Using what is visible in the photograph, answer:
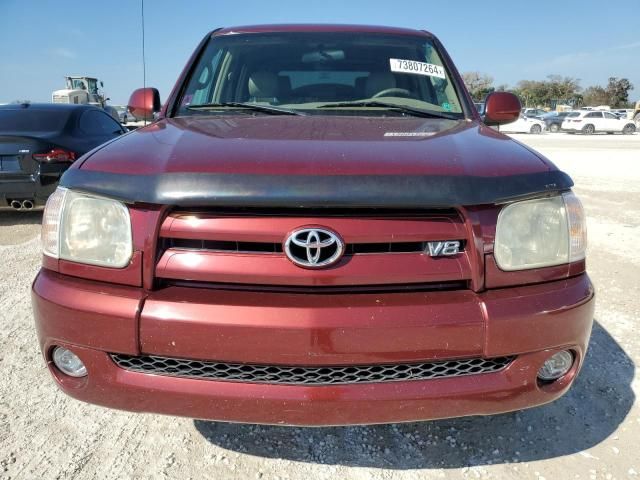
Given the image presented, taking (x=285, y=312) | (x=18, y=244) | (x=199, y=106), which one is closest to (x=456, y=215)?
(x=285, y=312)

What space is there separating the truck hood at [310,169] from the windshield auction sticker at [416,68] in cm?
98

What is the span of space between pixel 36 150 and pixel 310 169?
5.35 meters

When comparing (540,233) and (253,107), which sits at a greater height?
(253,107)

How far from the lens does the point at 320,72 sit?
2826mm

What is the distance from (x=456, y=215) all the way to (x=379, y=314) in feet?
1.33

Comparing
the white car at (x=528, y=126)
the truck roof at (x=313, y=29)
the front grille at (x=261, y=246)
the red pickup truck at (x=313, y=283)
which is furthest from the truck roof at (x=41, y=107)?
the white car at (x=528, y=126)

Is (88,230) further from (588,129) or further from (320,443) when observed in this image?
(588,129)

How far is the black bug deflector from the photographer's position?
4.79 feet

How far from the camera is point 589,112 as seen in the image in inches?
1288

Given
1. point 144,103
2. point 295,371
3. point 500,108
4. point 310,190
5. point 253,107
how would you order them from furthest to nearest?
point 144,103 < point 500,108 < point 253,107 < point 295,371 < point 310,190

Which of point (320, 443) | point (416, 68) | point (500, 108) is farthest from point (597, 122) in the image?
point (320, 443)

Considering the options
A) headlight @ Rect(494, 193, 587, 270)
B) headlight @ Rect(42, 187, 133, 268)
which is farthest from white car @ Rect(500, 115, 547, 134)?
headlight @ Rect(42, 187, 133, 268)

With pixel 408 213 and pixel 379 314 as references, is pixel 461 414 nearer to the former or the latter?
pixel 379 314

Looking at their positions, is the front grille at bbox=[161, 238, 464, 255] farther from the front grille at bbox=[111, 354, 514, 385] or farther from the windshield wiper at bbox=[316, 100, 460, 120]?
the windshield wiper at bbox=[316, 100, 460, 120]
